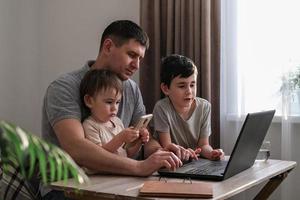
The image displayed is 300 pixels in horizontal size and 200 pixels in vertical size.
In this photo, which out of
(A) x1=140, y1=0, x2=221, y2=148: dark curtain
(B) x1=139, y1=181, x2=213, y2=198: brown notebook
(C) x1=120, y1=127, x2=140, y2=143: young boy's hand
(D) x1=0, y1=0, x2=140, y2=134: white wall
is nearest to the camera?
(B) x1=139, y1=181, x2=213, y2=198: brown notebook

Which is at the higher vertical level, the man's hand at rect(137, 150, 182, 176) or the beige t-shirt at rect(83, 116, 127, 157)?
the beige t-shirt at rect(83, 116, 127, 157)

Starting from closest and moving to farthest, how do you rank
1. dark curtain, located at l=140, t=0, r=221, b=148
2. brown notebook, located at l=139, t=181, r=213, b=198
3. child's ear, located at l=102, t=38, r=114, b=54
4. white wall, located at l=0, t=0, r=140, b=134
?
brown notebook, located at l=139, t=181, r=213, b=198, child's ear, located at l=102, t=38, r=114, b=54, dark curtain, located at l=140, t=0, r=221, b=148, white wall, located at l=0, t=0, r=140, b=134

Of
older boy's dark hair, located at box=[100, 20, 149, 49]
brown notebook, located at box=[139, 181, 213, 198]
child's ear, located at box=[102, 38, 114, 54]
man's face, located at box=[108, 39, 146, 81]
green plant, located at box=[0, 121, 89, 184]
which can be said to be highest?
older boy's dark hair, located at box=[100, 20, 149, 49]

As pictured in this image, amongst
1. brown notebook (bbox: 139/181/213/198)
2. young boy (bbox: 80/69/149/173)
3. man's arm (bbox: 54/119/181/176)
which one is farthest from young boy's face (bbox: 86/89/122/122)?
brown notebook (bbox: 139/181/213/198)

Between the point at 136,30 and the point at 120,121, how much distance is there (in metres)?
0.39

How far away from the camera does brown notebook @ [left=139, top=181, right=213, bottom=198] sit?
1230mm

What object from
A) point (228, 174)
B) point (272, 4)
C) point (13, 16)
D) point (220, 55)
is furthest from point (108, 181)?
point (13, 16)

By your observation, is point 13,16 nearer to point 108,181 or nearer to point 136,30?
point 136,30

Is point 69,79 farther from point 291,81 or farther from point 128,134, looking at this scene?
point 291,81

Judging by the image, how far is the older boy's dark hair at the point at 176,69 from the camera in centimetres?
203

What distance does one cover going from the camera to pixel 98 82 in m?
1.75

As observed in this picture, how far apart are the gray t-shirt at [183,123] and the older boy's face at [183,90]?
6 cm

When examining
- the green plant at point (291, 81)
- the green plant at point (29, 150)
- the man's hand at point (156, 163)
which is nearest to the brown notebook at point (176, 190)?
the man's hand at point (156, 163)

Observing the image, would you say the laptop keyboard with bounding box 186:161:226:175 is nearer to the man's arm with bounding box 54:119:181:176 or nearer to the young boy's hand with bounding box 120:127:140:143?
the man's arm with bounding box 54:119:181:176
